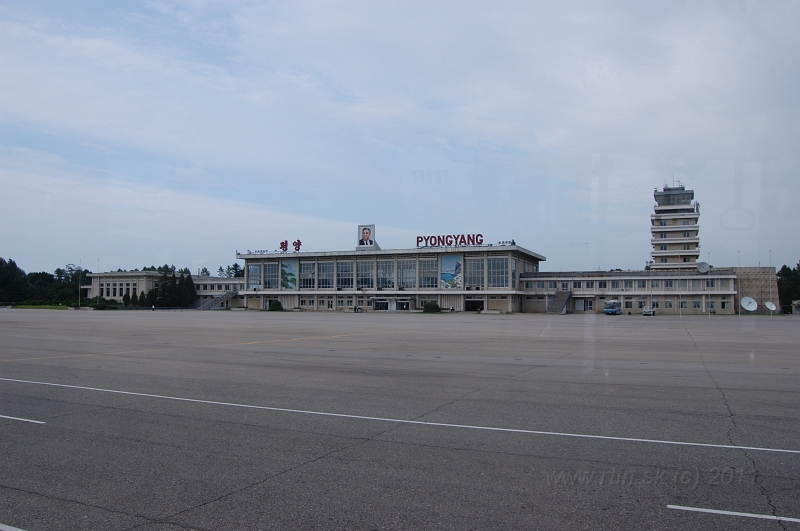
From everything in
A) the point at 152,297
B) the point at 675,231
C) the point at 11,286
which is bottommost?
the point at 152,297

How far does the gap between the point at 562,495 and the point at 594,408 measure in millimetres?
5344

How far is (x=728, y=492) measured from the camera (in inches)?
257

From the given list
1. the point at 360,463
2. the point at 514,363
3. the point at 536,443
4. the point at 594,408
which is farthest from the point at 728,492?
the point at 514,363

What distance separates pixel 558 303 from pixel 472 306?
15125mm

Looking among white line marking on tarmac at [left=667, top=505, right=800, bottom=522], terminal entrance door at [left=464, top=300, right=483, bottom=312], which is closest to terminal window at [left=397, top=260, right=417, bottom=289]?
terminal entrance door at [left=464, top=300, right=483, bottom=312]

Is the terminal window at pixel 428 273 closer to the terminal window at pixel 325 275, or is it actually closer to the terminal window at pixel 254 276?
the terminal window at pixel 325 275

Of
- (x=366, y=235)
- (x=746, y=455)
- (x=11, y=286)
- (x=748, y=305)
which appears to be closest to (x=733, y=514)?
(x=746, y=455)

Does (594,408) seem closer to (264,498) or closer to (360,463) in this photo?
→ (360,463)

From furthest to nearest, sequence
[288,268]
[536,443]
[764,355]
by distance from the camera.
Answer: [288,268] → [764,355] → [536,443]

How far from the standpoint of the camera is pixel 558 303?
346ft

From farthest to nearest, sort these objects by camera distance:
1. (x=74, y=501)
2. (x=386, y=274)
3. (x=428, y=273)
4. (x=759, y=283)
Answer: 1. (x=386, y=274)
2. (x=428, y=273)
3. (x=759, y=283)
4. (x=74, y=501)

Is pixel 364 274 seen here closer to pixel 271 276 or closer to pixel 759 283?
pixel 271 276

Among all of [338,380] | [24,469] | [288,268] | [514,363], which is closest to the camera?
[24,469]

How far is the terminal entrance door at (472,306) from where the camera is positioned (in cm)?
10888
